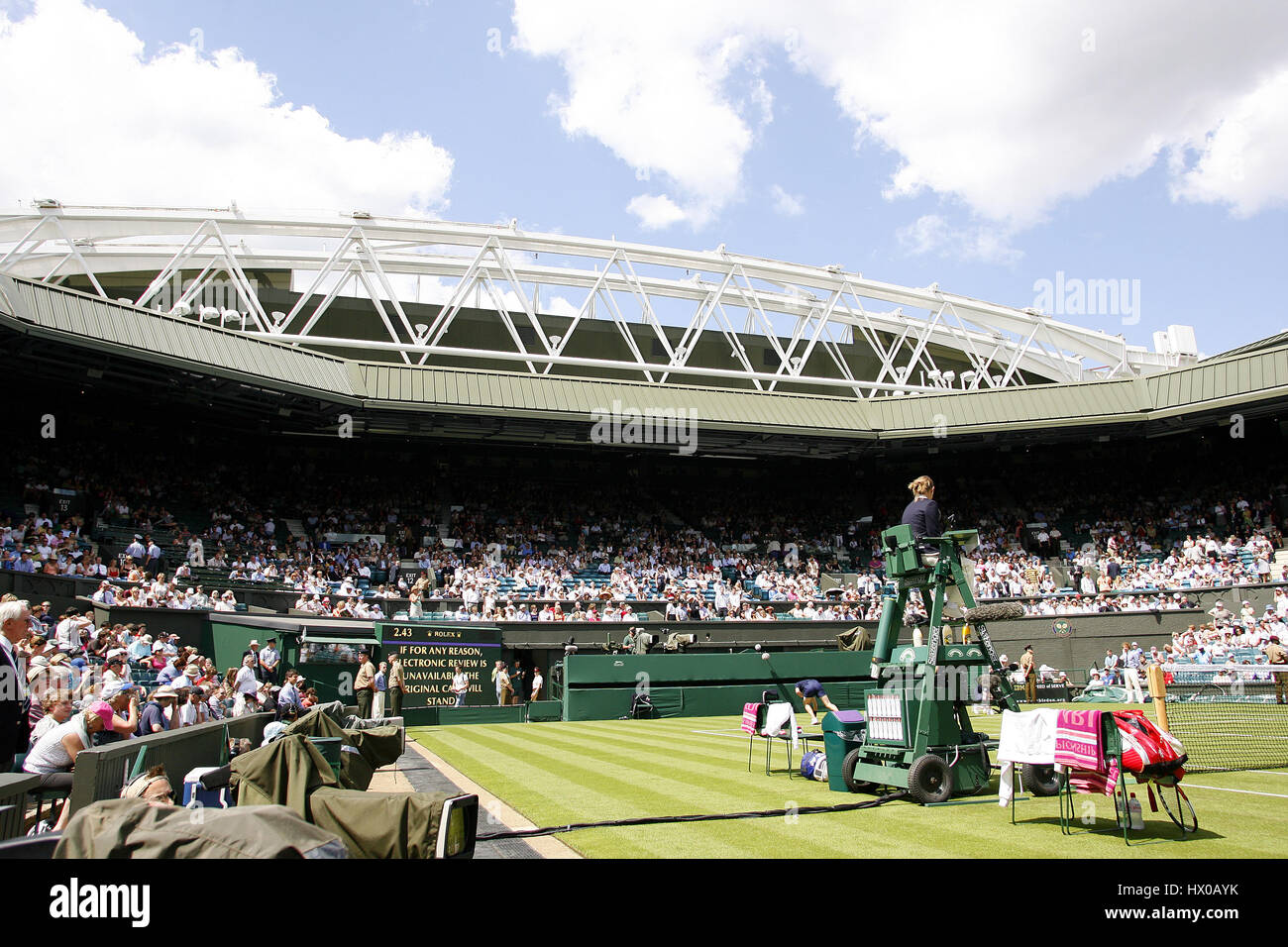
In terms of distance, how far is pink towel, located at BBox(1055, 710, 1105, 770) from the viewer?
7.31 meters

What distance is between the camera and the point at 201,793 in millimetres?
7723

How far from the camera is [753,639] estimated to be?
104 ft

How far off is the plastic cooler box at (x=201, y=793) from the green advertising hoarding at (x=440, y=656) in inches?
607

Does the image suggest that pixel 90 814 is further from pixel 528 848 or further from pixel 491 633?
pixel 491 633

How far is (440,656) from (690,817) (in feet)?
54.5

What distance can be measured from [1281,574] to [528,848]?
31.7 metres

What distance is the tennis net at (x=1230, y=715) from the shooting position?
1282 cm

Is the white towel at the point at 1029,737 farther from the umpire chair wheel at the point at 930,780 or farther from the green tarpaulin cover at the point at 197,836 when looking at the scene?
the green tarpaulin cover at the point at 197,836

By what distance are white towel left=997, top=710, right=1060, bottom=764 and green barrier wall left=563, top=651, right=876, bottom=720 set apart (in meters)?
16.3

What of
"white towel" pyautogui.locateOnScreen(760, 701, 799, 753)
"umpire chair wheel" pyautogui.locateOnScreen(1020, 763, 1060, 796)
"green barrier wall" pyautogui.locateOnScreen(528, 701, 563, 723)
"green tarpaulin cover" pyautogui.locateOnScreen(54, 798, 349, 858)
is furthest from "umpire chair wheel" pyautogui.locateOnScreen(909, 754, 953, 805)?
"green barrier wall" pyautogui.locateOnScreen(528, 701, 563, 723)

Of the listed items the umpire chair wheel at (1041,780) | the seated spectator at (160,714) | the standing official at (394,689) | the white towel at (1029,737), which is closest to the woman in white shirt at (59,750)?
the seated spectator at (160,714)

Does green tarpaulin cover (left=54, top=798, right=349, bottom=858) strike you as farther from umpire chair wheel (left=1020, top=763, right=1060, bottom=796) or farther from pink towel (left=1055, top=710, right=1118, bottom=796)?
umpire chair wheel (left=1020, top=763, right=1060, bottom=796)

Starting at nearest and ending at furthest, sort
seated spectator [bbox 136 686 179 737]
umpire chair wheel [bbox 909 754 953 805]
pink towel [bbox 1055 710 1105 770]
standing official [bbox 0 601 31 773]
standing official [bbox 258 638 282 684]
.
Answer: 1. standing official [bbox 0 601 31 773]
2. pink towel [bbox 1055 710 1105 770]
3. umpire chair wheel [bbox 909 754 953 805]
4. seated spectator [bbox 136 686 179 737]
5. standing official [bbox 258 638 282 684]

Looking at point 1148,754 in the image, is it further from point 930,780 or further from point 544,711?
point 544,711
